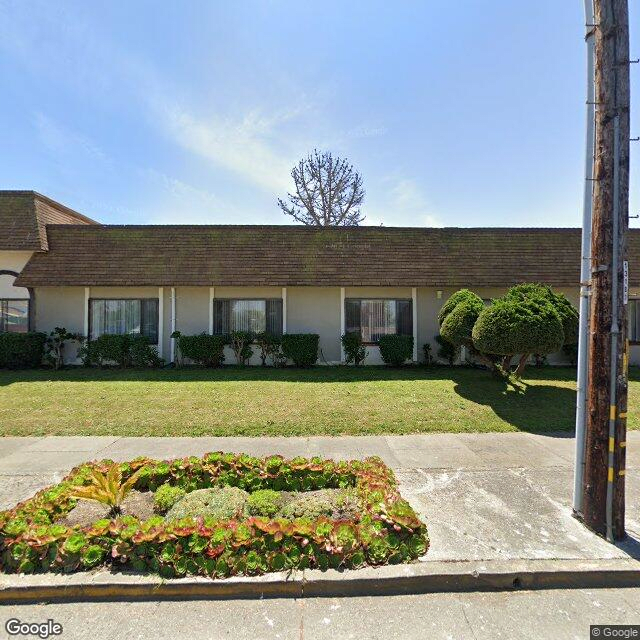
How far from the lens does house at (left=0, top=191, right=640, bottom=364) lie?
1264 centimetres

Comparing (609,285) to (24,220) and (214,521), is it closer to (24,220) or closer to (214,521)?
(214,521)

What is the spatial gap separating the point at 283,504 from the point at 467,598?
1843mm

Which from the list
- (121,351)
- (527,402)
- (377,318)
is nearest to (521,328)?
(527,402)

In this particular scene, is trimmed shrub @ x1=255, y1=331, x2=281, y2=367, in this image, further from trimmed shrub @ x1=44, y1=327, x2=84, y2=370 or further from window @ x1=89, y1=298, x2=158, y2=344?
trimmed shrub @ x1=44, y1=327, x2=84, y2=370

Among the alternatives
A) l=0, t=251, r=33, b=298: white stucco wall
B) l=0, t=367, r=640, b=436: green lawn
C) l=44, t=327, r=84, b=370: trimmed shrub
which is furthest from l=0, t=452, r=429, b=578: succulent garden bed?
l=0, t=251, r=33, b=298: white stucco wall

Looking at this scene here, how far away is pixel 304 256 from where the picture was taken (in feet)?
43.8

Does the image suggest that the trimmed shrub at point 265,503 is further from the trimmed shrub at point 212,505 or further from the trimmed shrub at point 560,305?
the trimmed shrub at point 560,305

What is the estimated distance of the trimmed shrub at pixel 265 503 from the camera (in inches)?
146

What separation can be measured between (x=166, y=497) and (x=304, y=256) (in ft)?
33.9

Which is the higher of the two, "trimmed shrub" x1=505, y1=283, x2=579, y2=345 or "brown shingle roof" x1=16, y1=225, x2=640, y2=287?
"brown shingle roof" x1=16, y1=225, x2=640, y2=287

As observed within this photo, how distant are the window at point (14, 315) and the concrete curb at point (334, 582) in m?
12.7

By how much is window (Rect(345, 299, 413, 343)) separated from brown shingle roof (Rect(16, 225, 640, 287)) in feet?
2.86

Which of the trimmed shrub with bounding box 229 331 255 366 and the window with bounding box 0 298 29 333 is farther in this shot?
the window with bounding box 0 298 29 333

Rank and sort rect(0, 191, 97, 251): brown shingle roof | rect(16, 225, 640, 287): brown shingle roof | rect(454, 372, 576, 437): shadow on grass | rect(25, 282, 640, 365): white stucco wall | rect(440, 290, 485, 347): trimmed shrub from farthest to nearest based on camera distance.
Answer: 1. rect(25, 282, 640, 365): white stucco wall
2. rect(0, 191, 97, 251): brown shingle roof
3. rect(16, 225, 640, 287): brown shingle roof
4. rect(440, 290, 485, 347): trimmed shrub
5. rect(454, 372, 576, 437): shadow on grass
